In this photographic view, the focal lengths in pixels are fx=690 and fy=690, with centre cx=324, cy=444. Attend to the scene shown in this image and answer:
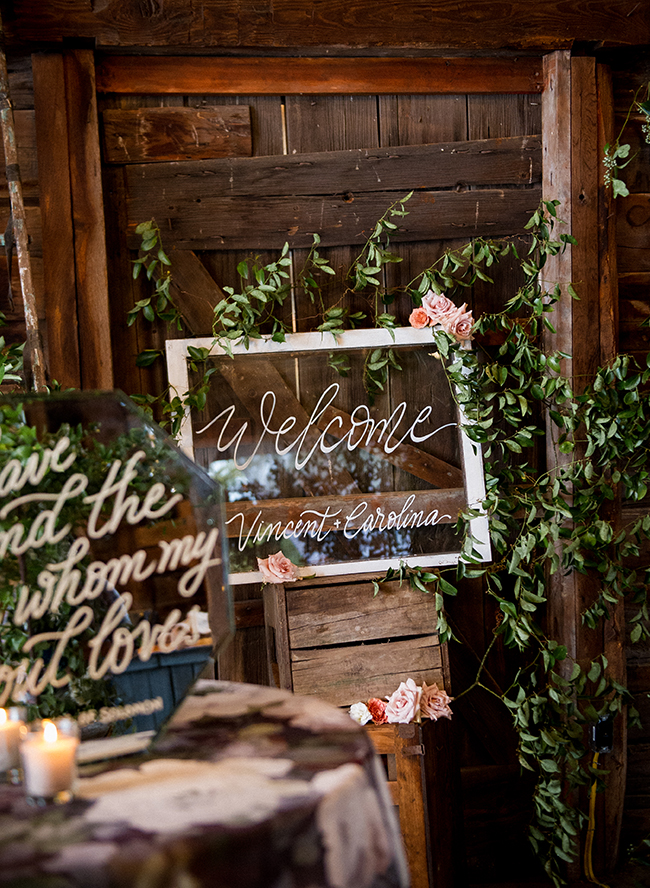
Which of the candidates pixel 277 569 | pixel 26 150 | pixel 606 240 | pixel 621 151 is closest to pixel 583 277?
pixel 606 240

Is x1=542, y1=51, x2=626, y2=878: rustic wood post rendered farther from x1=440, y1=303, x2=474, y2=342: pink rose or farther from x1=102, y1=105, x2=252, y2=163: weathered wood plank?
x1=102, y1=105, x2=252, y2=163: weathered wood plank

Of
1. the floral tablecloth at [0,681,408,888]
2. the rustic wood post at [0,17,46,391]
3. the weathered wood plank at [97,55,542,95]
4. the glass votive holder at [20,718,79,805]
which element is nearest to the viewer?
the floral tablecloth at [0,681,408,888]

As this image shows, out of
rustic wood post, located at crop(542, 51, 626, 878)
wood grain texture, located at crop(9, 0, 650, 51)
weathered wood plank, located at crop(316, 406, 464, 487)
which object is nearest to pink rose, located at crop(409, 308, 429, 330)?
weathered wood plank, located at crop(316, 406, 464, 487)

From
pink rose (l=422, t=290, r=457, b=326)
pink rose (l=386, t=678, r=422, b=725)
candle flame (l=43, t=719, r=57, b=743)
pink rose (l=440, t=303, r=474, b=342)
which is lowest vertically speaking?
pink rose (l=386, t=678, r=422, b=725)

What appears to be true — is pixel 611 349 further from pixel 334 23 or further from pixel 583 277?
pixel 334 23

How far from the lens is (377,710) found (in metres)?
2.08

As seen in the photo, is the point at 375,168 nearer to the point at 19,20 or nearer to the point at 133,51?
the point at 133,51

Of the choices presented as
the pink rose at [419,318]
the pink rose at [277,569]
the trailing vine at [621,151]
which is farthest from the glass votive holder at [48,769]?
the trailing vine at [621,151]

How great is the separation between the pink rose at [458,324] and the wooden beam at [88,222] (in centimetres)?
103

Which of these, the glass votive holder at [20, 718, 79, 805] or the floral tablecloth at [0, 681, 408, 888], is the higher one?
the glass votive holder at [20, 718, 79, 805]

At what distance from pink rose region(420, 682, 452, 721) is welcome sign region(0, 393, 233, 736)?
1.23m

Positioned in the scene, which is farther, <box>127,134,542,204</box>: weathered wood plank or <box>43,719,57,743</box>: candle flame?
<box>127,134,542,204</box>: weathered wood plank

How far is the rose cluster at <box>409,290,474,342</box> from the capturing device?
212 cm

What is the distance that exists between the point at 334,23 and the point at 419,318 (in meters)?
0.93
